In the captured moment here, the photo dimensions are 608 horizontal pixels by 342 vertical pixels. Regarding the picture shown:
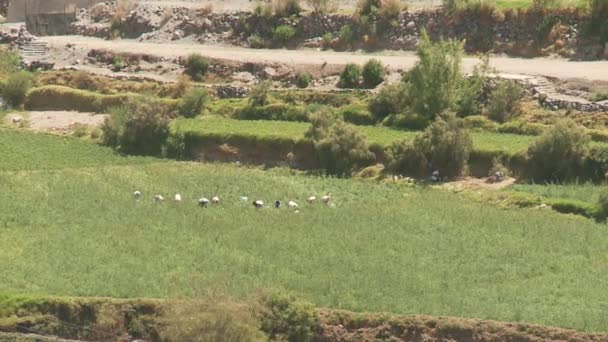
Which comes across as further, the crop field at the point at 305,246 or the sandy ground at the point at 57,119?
the sandy ground at the point at 57,119

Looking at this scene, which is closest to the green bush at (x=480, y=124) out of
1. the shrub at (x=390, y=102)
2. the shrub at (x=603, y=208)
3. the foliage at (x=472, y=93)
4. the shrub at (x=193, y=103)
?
the foliage at (x=472, y=93)

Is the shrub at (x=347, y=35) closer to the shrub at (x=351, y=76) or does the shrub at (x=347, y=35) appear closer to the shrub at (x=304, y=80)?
the shrub at (x=304, y=80)

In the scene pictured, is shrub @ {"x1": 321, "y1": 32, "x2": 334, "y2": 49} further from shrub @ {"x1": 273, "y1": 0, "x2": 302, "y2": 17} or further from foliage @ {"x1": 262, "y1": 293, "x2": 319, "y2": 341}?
foliage @ {"x1": 262, "y1": 293, "x2": 319, "y2": 341}

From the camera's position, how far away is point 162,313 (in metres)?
42.6

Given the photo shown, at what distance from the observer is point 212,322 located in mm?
40406

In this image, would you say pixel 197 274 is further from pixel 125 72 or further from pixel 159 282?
pixel 125 72

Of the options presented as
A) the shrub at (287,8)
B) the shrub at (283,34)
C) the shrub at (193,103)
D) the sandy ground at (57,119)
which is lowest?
the sandy ground at (57,119)

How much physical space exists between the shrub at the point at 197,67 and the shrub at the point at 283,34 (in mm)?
4071

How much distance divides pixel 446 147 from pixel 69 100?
19.1 m

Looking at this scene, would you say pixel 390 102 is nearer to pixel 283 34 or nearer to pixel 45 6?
pixel 283 34

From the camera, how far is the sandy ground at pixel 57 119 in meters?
65.2

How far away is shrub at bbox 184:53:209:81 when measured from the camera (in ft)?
228

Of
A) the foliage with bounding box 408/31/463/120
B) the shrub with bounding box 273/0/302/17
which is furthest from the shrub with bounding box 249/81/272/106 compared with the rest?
the shrub with bounding box 273/0/302/17

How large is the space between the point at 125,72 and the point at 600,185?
25572 mm
